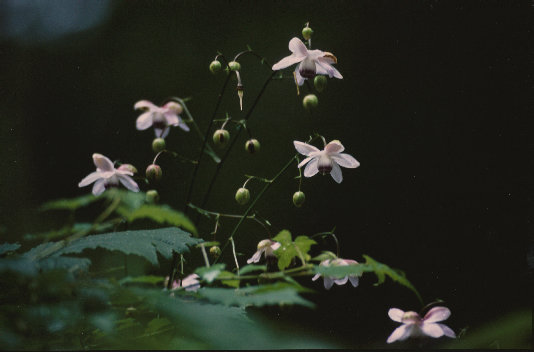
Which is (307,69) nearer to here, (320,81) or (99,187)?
(320,81)

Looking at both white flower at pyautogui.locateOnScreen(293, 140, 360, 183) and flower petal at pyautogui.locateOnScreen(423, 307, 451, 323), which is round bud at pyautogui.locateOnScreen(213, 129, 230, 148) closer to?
white flower at pyautogui.locateOnScreen(293, 140, 360, 183)

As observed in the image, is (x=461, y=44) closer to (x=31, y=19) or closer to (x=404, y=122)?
(x=404, y=122)

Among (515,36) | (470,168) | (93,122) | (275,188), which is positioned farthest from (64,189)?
(515,36)

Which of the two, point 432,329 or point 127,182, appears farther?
point 127,182

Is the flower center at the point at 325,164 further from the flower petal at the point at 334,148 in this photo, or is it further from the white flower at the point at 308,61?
the white flower at the point at 308,61

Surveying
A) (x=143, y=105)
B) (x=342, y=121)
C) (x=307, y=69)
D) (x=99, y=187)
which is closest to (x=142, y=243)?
(x=143, y=105)

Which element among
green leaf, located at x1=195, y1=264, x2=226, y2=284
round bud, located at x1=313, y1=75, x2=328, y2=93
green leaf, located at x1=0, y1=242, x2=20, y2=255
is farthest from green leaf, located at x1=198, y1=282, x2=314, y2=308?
Answer: round bud, located at x1=313, y1=75, x2=328, y2=93

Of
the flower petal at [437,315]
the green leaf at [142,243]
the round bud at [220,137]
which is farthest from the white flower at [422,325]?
the round bud at [220,137]
